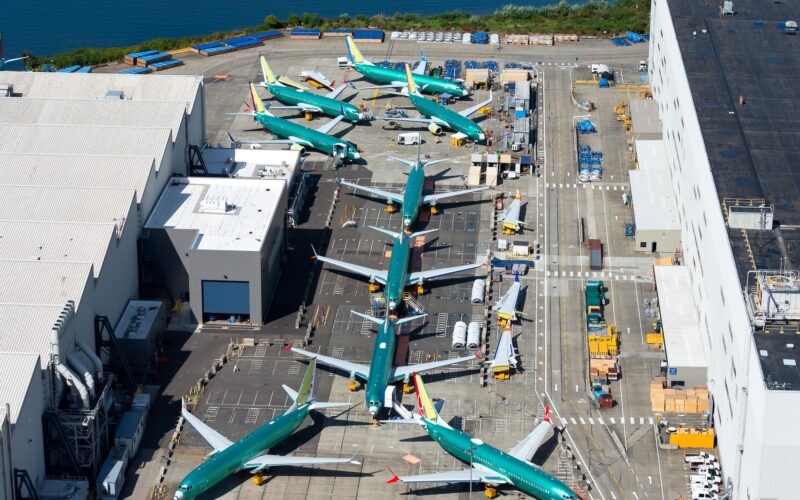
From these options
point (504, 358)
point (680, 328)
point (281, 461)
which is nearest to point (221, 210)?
point (504, 358)

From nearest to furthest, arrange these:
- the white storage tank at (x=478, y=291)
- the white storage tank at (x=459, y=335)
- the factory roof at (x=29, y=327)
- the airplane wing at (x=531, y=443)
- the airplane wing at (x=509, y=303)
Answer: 1. the factory roof at (x=29, y=327)
2. the airplane wing at (x=531, y=443)
3. the white storage tank at (x=459, y=335)
4. the airplane wing at (x=509, y=303)
5. the white storage tank at (x=478, y=291)

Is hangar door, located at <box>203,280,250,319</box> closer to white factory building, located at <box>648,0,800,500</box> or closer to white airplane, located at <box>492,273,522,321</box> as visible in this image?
white airplane, located at <box>492,273,522,321</box>

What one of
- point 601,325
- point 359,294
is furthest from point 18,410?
point 601,325

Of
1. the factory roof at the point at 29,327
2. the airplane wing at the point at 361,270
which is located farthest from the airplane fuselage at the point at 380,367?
the factory roof at the point at 29,327

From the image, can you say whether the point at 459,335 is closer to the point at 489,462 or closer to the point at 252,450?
the point at 489,462

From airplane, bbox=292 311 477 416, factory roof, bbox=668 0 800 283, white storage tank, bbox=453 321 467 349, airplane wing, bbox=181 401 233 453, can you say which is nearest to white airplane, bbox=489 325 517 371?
airplane, bbox=292 311 477 416

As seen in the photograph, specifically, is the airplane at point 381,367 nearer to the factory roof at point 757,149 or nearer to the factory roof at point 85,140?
the factory roof at point 757,149
